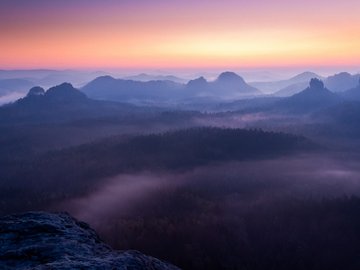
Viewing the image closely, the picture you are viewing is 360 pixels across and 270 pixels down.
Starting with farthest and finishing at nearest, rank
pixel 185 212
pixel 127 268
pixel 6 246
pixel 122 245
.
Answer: pixel 185 212
pixel 122 245
pixel 6 246
pixel 127 268

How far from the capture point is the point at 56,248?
25.7 metres

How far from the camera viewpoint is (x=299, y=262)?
5891 inches

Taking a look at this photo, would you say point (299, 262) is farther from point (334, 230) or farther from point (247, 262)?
point (334, 230)

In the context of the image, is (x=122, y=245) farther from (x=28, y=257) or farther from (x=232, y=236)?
(x=28, y=257)

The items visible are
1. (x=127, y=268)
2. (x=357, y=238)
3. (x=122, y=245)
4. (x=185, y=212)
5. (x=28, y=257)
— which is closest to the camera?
(x=127, y=268)

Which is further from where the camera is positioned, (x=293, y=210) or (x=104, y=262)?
(x=293, y=210)

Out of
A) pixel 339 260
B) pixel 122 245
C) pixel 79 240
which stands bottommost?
pixel 339 260

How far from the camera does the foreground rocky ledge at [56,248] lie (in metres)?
21.9

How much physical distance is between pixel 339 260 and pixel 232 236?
45.3 meters

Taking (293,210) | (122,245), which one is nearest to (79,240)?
(122,245)

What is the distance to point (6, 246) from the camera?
26.7 m

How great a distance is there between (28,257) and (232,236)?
153605 millimetres

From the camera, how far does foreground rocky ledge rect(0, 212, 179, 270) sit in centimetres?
2192

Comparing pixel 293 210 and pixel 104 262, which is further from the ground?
pixel 104 262
